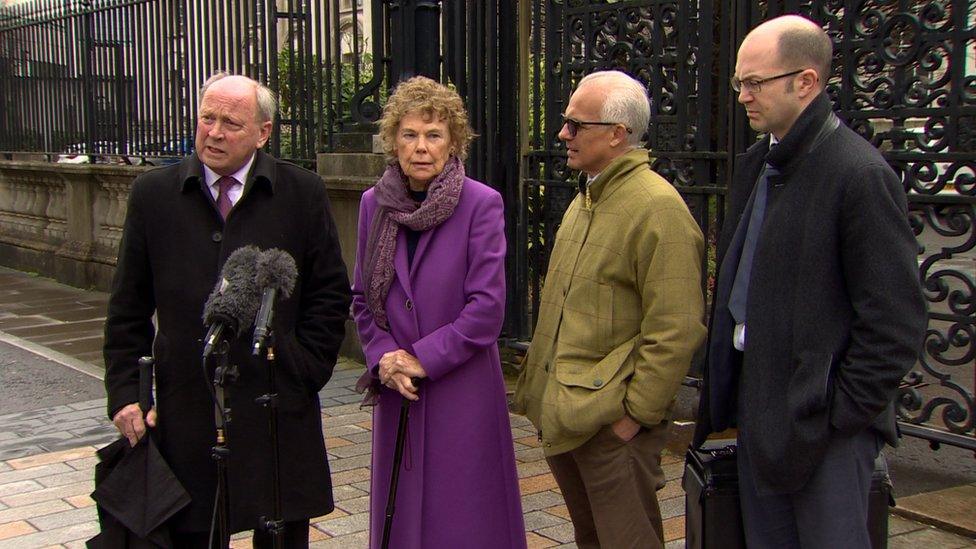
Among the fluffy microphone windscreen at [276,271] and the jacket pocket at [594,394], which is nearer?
the fluffy microphone windscreen at [276,271]

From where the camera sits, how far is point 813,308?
2.80 metres

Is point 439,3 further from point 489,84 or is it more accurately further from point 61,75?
point 61,75

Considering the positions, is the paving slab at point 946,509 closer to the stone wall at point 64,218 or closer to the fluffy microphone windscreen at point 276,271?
the fluffy microphone windscreen at point 276,271

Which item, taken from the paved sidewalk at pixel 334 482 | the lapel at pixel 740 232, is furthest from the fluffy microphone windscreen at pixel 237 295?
the paved sidewalk at pixel 334 482

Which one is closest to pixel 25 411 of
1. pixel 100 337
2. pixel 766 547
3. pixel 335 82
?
pixel 100 337

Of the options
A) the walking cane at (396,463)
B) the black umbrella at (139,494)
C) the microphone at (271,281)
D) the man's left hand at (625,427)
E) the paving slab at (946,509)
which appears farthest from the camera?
the paving slab at (946,509)

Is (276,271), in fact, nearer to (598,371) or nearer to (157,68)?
(598,371)

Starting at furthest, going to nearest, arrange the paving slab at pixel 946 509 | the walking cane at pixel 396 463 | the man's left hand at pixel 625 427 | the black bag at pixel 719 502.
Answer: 1. the paving slab at pixel 946 509
2. the walking cane at pixel 396 463
3. the man's left hand at pixel 625 427
4. the black bag at pixel 719 502

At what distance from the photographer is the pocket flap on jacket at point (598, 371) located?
340cm

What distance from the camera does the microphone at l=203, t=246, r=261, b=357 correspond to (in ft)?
9.84

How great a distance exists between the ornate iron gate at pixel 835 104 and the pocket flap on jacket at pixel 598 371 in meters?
1.89

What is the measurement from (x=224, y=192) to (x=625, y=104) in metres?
1.33

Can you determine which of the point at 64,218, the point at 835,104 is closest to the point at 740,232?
the point at 835,104

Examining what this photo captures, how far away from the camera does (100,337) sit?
9.95 m
